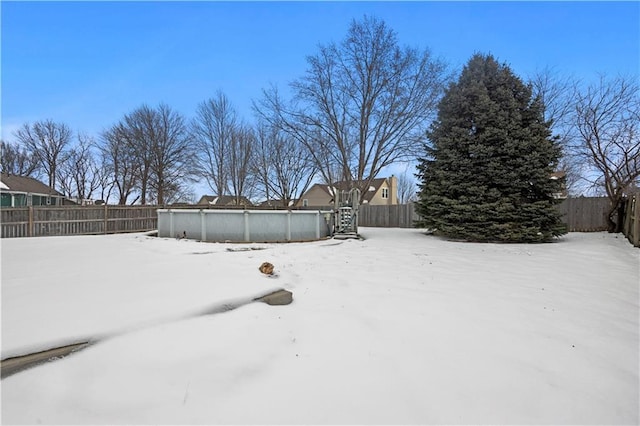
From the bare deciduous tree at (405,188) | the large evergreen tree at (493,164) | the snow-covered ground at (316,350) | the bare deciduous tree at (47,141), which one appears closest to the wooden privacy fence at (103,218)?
the large evergreen tree at (493,164)

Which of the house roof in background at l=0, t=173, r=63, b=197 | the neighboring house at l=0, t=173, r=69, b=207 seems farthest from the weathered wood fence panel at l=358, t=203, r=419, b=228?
the house roof in background at l=0, t=173, r=63, b=197

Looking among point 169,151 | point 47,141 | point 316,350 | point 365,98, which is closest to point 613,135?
point 365,98

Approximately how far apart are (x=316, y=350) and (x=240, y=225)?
7.43 metres

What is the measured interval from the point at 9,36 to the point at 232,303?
5722 millimetres

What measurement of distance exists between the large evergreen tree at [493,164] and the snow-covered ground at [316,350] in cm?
527

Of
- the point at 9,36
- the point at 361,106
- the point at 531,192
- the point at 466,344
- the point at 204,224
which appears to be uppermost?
the point at 361,106

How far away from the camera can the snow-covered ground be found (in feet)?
5.46

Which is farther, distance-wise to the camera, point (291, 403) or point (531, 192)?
point (531, 192)

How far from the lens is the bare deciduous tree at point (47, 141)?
26.0 m

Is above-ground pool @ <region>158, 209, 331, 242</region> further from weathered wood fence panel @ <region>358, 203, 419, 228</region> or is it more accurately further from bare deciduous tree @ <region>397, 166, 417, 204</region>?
bare deciduous tree @ <region>397, 166, 417, 204</region>

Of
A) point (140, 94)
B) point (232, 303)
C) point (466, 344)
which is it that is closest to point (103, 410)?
point (232, 303)

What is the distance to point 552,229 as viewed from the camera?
9.27m

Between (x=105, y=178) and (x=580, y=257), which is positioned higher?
(x=105, y=178)

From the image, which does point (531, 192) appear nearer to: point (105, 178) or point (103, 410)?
point (103, 410)
